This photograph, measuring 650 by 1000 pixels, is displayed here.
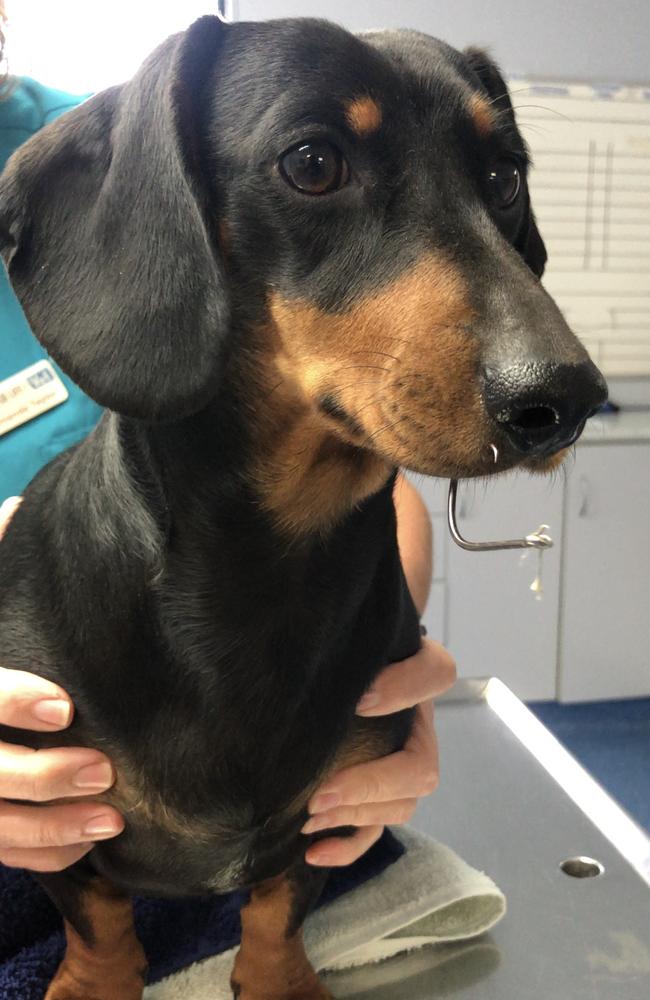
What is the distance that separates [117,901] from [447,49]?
2.54 feet

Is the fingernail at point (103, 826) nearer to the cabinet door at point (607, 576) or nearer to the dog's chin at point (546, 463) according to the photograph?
the dog's chin at point (546, 463)

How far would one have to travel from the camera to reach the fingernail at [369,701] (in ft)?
2.63

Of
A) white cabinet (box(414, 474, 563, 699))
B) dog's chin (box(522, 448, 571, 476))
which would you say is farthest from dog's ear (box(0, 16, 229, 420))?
white cabinet (box(414, 474, 563, 699))

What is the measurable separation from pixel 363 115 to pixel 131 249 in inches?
7.2

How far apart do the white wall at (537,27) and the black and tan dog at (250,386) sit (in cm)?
224

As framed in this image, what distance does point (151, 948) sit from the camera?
912 mm

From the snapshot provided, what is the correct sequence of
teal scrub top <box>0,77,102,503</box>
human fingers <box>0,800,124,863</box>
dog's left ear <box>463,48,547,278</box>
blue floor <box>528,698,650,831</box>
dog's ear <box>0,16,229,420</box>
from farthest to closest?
blue floor <box>528,698,650,831</box> < teal scrub top <box>0,77,102,503</box> < dog's left ear <box>463,48,547,278</box> < human fingers <box>0,800,124,863</box> < dog's ear <box>0,16,229,420</box>

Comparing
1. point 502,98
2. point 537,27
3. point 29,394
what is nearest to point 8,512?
point 29,394

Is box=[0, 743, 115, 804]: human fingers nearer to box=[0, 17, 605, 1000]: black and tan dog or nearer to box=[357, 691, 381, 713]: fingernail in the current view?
box=[0, 17, 605, 1000]: black and tan dog

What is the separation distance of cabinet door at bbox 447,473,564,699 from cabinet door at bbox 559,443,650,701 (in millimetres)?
49

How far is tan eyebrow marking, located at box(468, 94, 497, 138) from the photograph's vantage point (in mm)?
699

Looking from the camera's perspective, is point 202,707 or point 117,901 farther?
point 117,901

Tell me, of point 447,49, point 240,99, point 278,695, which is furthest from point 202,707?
point 447,49

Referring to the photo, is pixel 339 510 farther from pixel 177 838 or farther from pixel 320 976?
pixel 320 976
